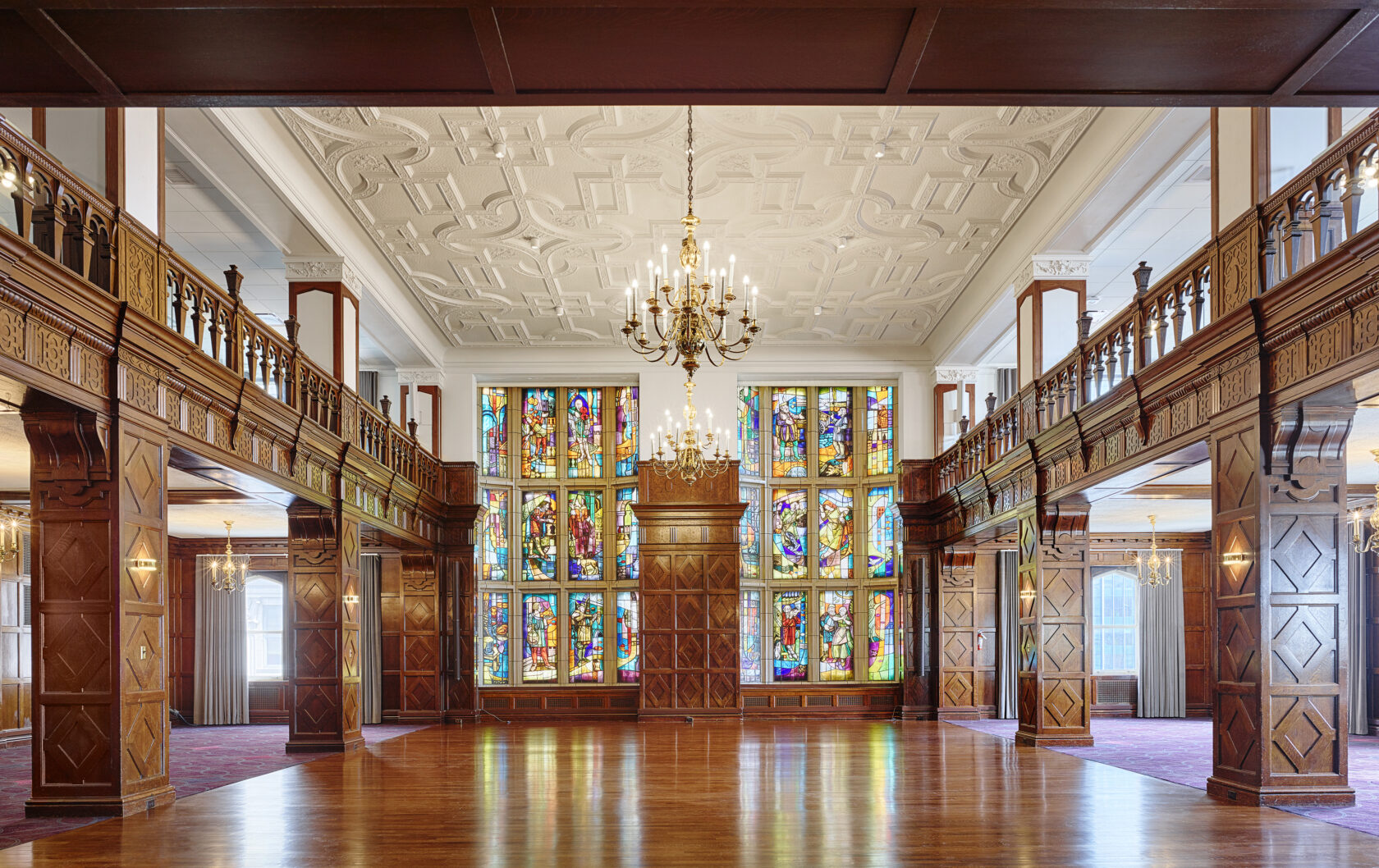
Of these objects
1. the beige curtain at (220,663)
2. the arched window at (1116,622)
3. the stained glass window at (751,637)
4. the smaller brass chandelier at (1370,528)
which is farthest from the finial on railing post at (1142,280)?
the beige curtain at (220,663)

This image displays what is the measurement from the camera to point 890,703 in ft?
63.0

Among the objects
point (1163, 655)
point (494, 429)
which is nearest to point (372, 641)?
point (494, 429)

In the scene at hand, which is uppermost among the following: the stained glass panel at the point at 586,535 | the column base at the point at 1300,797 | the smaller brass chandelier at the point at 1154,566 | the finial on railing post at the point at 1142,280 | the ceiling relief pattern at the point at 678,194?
the ceiling relief pattern at the point at 678,194

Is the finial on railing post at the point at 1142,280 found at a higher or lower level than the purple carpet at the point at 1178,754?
higher

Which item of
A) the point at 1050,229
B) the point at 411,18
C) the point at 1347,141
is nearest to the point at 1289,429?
the point at 1347,141

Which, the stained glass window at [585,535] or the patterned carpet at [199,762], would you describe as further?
the stained glass window at [585,535]

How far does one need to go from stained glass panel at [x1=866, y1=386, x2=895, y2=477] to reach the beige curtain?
10.8m

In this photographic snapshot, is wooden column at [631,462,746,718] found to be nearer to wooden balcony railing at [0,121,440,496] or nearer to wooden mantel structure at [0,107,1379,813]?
wooden balcony railing at [0,121,440,496]

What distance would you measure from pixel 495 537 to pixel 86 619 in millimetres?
12305

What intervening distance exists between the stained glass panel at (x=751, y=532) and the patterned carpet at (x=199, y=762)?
19.3 feet

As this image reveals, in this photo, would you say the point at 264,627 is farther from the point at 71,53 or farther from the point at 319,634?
the point at 71,53

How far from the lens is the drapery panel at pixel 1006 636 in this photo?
18.2 metres

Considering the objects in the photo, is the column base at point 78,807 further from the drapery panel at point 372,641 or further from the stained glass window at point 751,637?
the stained glass window at point 751,637

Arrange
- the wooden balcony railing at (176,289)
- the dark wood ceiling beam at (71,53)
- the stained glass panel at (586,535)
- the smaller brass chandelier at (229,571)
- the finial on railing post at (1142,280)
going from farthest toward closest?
the stained glass panel at (586,535) → the smaller brass chandelier at (229,571) → the finial on railing post at (1142,280) → the wooden balcony railing at (176,289) → the dark wood ceiling beam at (71,53)
